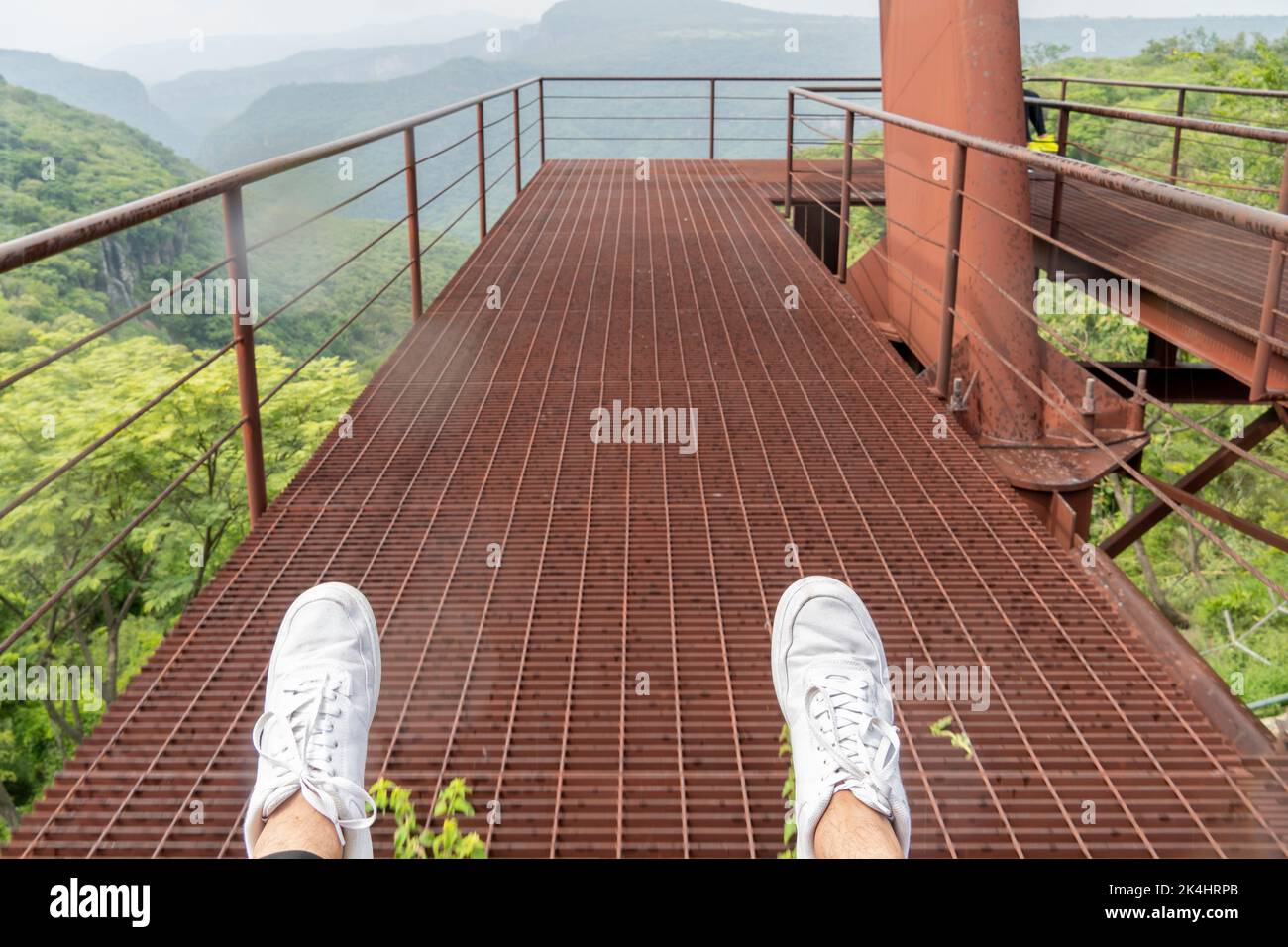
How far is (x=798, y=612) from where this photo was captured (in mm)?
1837

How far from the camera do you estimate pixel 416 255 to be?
175 inches

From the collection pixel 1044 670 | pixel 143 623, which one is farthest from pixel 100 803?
pixel 143 623

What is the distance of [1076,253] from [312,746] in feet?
6.79

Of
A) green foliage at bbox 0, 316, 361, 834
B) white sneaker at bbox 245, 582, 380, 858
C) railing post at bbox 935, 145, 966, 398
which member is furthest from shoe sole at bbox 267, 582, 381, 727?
green foliage at bbox 0, 316, 361, 834

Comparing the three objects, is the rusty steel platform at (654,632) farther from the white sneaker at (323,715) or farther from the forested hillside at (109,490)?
the forested hillside at (109,490)

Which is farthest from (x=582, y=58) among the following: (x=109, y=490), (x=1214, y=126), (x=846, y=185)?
(x=1214, y=126)

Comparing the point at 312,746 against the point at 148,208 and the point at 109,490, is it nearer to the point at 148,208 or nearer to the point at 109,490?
the point at 148,208

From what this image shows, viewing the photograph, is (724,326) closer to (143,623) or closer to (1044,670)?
(1044,670)

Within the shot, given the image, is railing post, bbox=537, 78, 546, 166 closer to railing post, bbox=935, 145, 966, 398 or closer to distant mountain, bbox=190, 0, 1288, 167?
railing post, bbox=935, 145, 966, 398

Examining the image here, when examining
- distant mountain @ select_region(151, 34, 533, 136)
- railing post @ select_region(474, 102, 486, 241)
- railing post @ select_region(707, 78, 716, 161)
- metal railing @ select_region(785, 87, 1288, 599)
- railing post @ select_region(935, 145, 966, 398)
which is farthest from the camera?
distant mountain @ select_region(151, 34, 533, 136)

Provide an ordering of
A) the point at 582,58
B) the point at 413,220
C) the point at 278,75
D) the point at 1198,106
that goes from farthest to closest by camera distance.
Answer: the point at 582,58
the point at 278,75
the point at 1198,106
the point at 413,220

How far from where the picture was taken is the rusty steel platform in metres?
1.58

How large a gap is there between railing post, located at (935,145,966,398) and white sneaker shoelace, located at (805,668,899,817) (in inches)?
76.9

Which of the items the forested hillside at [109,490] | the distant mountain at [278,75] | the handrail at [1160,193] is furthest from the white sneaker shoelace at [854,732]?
the distant mountain at [278,75]
